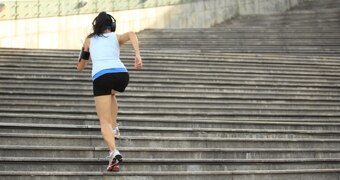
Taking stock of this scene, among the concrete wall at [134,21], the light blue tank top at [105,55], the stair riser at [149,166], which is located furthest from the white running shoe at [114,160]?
the concrete wall at [134,21]

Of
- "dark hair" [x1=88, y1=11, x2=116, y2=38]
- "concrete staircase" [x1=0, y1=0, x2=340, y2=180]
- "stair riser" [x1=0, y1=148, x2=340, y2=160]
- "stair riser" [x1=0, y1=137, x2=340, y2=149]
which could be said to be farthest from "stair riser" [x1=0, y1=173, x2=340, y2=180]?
"dark hair" [x1=88, y1=11, x2=116, y2=38]

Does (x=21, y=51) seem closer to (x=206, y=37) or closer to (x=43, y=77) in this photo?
(x=43, y=77)

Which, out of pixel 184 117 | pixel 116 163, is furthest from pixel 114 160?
pixel 184 117

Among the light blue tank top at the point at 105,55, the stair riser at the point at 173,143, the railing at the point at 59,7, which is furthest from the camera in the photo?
the railing at the point at 59,7

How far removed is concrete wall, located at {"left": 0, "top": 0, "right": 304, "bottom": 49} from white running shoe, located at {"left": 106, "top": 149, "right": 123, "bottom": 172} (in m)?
10.1

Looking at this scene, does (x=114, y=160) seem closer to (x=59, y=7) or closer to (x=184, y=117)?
(x=184, y=117)

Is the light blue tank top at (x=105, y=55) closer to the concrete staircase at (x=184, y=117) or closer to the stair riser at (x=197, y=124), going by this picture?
the concrete staircase at (x=184, y=117)

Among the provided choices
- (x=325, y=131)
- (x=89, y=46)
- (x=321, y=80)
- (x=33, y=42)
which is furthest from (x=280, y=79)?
(x=33, y=42)

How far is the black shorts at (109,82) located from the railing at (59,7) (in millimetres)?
10008

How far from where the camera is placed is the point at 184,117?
27.2ft

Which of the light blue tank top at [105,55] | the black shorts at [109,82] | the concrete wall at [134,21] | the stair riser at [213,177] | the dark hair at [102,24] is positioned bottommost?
the stair riser at [213,177]

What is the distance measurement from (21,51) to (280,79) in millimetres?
4704

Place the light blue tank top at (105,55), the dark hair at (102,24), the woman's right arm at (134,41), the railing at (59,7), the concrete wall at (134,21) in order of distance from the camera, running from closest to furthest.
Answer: the woman's right arm at (134,41), the light blue tank top at (105,55), the dark hair at (102,24), the railing at (59,7), the concrete wall at (134,21)

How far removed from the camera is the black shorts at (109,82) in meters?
5.50
